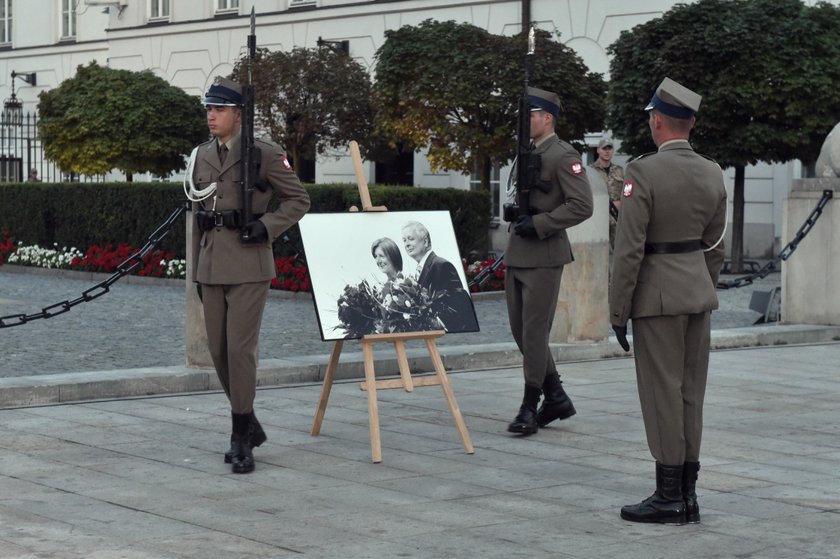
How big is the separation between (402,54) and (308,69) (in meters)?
2.38

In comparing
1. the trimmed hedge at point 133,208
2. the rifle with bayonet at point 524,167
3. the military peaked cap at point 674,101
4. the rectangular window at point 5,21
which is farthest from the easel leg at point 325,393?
the rectangular window at point 5,21

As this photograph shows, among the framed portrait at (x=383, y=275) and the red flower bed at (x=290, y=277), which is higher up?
the framed portrait at (x=383, y=275)

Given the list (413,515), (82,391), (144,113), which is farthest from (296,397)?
(144,113)

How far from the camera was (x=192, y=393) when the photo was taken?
34.9 feet

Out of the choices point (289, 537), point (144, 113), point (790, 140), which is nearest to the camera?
point (289, 537)

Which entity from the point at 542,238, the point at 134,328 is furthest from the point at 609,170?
the point at 542,238

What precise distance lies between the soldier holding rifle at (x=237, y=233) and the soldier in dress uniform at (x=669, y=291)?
2.02m

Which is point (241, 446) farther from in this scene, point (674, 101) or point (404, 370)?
point (674, 101)

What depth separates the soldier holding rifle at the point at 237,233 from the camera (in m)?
7.98

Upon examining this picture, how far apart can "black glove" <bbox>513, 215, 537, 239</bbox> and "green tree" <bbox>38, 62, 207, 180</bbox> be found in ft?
76.1

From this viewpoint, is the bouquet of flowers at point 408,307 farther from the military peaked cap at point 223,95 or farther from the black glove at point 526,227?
the military peaked cap at point 223,95

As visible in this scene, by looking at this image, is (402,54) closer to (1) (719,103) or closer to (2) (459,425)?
(1) (719,103)

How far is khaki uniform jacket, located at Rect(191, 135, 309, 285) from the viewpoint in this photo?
7.99 meters

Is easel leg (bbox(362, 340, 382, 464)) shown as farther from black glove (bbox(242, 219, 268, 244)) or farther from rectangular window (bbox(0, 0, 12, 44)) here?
rectangular window (bbox(0, 0, 12, 44))
